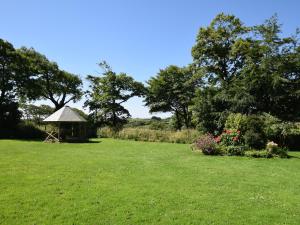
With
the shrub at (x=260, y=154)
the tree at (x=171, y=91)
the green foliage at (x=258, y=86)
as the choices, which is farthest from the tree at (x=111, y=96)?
the shrub at (x=260, y=154)

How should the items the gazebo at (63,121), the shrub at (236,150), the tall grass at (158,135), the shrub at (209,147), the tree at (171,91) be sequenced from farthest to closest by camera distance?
the tree at (171,91) < the tall grass at (158,135) < the gazebo at (63,121) < the shrub at (209,147) < the shrub at (236,150)

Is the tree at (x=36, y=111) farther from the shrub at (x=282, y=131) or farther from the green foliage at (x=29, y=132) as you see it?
the shrub at (x=282, y=131)

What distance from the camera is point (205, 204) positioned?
6.75m

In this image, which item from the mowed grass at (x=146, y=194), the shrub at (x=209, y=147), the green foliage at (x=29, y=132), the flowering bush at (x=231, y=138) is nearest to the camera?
the mowed grass at (x=146, y=194)

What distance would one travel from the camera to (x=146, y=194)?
7434 mm

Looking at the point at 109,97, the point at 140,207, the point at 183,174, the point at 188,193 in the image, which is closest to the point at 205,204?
the point at 188,193

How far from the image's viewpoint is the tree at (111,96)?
34.8 metres

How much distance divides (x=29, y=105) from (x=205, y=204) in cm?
4445

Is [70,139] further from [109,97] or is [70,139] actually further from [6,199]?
[6,199]

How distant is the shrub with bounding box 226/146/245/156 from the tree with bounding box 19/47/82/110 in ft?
80.5

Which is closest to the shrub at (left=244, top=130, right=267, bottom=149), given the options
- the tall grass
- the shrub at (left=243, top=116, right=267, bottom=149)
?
the shrub at (left=243, top=116, right=267, bottom=149)

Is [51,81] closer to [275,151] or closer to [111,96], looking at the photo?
[111,96]

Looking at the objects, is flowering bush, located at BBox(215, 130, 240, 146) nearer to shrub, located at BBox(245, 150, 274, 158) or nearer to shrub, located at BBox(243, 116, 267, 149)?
shrub, located at BBox(243, 116, 267, 149)

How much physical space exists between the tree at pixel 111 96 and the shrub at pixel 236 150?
20540mm
